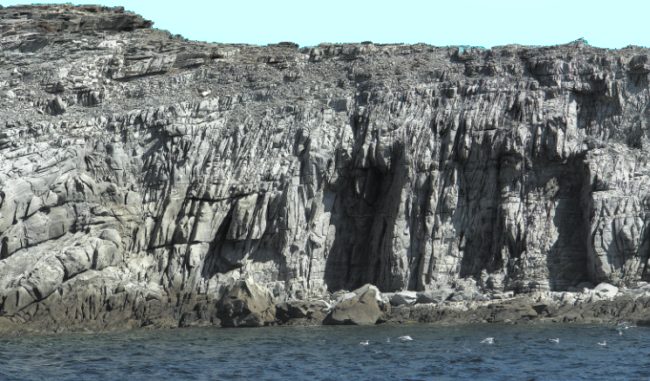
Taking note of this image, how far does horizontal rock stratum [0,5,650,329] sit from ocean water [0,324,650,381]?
581cm

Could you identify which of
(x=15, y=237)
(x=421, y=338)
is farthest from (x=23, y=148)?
(x=421, y=338)

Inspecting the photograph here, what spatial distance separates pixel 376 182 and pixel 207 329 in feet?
46.2

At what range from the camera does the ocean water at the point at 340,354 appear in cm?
3906

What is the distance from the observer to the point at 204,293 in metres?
61.0

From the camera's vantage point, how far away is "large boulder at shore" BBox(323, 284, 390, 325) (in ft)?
183

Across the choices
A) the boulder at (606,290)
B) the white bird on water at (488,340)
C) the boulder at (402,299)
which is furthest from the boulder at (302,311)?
the boulder at (606,290)

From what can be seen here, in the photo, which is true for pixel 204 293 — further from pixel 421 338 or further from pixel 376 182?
pixel 421 338

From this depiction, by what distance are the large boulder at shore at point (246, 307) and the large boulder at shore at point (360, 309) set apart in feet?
10.9

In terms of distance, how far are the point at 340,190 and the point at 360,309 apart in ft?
33.9

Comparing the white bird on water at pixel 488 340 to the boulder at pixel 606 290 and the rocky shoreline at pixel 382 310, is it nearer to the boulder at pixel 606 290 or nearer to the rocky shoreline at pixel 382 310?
the rocky shoreline at pixel 382 310

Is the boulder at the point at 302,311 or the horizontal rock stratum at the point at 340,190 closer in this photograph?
the boulder at the point at 302,311

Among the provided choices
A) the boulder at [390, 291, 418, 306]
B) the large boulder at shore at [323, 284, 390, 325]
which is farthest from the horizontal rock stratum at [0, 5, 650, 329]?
the large boulder at shore at [323, 284, 390, 325]

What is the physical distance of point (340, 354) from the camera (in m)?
44.7

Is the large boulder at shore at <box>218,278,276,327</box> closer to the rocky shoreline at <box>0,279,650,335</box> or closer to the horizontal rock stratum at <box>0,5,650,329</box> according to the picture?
the rocky shoreline at <box>0,279,650,335</box>
